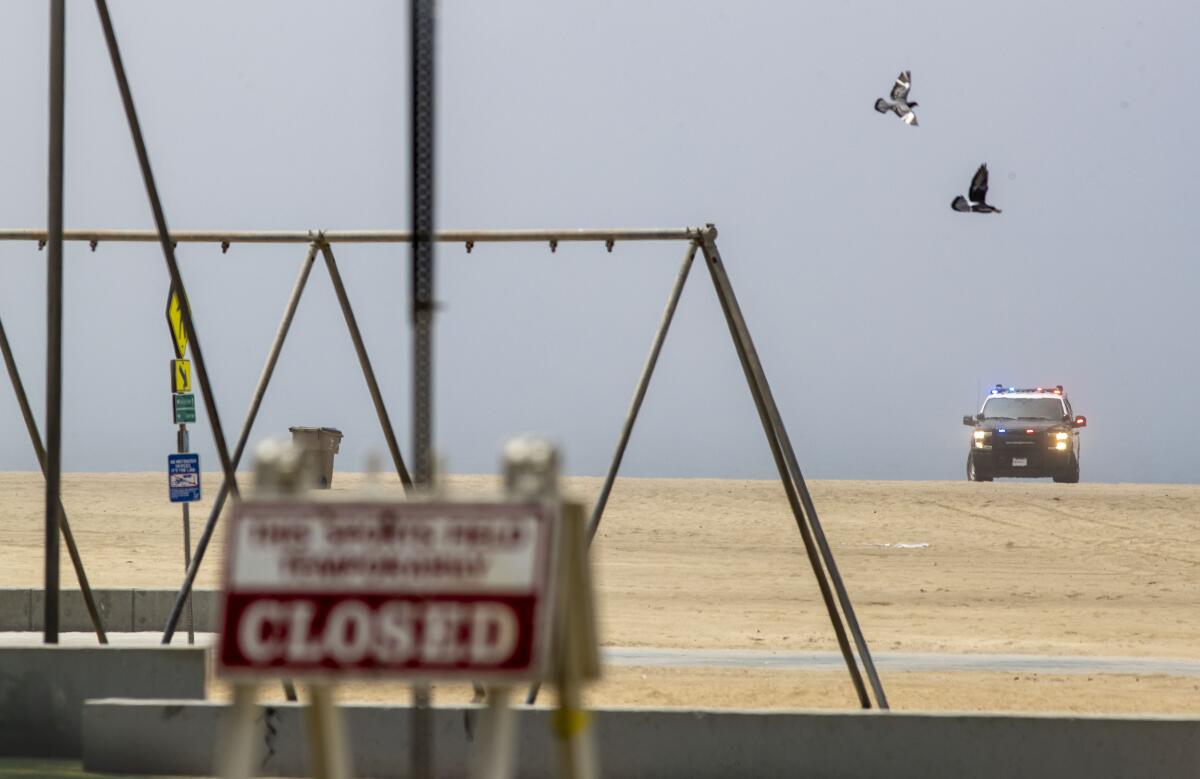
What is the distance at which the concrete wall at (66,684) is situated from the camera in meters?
9.70

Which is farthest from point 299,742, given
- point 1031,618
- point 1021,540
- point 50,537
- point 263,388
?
point 1021,540

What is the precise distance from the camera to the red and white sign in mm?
3820

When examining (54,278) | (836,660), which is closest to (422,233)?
(54,278)

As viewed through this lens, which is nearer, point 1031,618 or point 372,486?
point 372,486

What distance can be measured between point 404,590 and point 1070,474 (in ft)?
110

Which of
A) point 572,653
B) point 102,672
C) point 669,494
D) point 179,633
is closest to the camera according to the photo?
point 572,653

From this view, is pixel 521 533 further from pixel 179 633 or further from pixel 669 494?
pixel 669 494

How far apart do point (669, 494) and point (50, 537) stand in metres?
27.6

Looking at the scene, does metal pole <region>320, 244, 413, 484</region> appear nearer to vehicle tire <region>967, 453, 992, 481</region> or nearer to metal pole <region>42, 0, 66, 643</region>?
metal pole <region>42, 0, 66, 643</region>

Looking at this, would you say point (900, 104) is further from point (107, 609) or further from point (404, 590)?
point (404, 590)

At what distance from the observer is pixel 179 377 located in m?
14.9

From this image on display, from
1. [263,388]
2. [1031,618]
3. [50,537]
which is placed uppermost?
[263,388]

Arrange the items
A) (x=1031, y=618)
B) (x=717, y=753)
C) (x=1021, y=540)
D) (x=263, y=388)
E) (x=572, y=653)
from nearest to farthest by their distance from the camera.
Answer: (x=572, y=653), (x=717, y=753), (x=263, y=388), (x=1031, y=618), (x=1021, y=540)

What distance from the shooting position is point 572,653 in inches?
162
